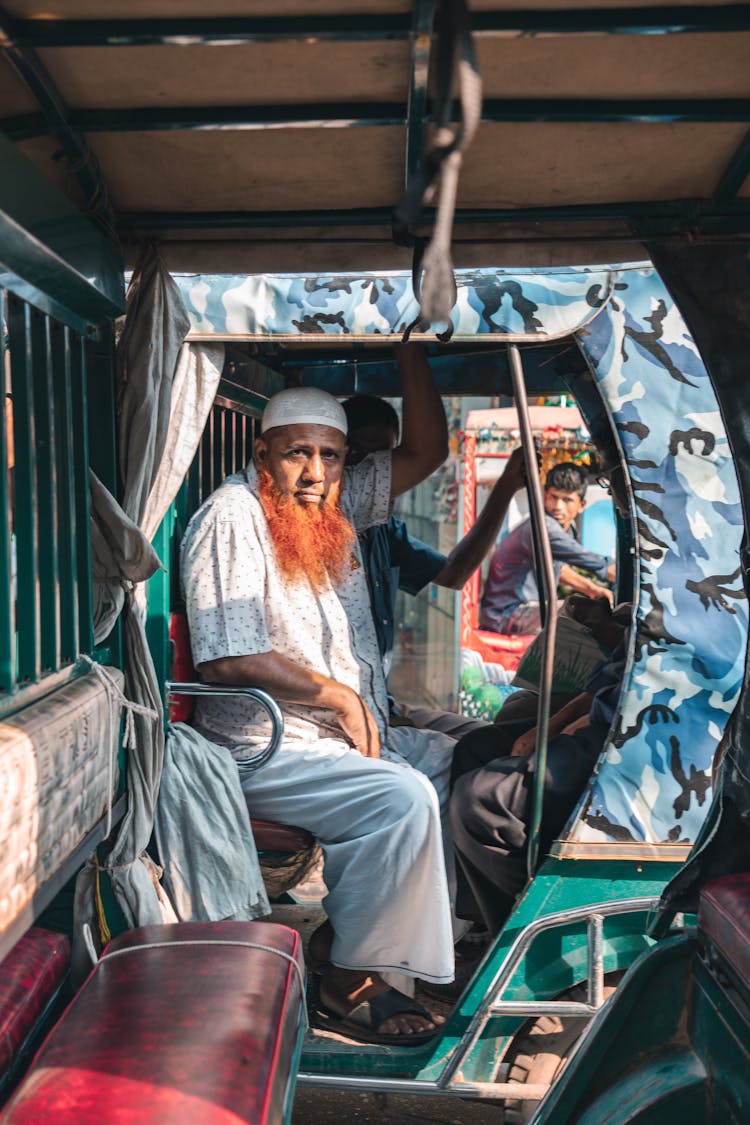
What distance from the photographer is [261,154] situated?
204 centimetres

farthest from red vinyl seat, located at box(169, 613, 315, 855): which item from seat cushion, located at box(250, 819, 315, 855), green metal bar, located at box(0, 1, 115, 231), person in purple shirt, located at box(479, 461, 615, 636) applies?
person in purple shirt, located at box(479, 461, 615, 636)

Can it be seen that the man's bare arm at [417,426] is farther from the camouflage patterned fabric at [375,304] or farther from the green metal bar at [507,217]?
the green metal bar at [507,217]

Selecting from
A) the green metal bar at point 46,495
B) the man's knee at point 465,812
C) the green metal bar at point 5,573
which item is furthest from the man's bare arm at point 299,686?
the green metal bar at point 5,573

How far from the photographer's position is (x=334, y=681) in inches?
130

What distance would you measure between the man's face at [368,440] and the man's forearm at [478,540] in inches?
17.0

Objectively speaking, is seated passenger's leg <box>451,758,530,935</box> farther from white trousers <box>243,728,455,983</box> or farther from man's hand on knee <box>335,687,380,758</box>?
man's hand on knee <box>335,687,380,758</box>

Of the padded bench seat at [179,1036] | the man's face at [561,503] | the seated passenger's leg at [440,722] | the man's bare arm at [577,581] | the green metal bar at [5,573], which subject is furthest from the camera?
the man's face at [561,503]

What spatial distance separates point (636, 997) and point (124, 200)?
189cm

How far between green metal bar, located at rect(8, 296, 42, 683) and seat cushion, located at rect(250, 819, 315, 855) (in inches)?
52.6

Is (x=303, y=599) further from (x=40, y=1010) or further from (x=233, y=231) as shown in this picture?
(x=40, y=1010)

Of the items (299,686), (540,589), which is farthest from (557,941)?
(299,686)

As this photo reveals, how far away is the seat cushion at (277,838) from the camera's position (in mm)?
3033

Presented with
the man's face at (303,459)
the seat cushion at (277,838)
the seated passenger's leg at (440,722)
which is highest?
the man's face at (303,459)

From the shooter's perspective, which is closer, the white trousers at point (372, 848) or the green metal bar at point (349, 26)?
the green metal bar at point (349, 26)
